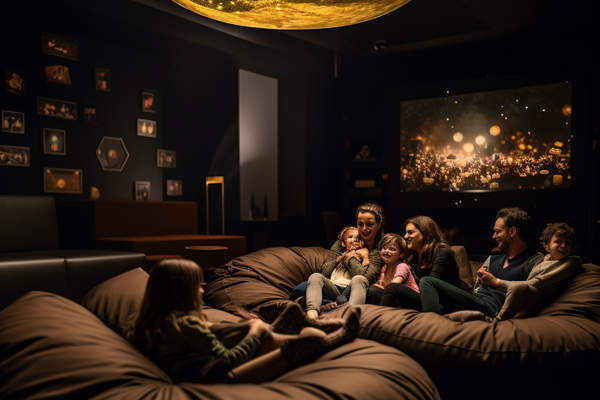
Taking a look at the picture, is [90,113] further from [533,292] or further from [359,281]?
[533,292]

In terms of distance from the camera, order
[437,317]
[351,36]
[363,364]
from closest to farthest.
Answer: [363,364]
[437,317]
[351,36]

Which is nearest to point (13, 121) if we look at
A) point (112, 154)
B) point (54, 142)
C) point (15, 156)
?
point (15, 156)

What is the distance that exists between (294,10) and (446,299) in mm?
1766

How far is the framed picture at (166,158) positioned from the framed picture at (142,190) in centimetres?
31

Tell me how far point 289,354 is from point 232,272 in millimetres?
1865

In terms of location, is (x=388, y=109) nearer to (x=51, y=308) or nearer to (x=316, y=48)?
(x=316, y=48)

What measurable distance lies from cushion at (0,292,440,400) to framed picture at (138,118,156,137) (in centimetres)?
437

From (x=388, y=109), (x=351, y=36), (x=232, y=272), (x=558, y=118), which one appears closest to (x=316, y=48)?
(x=351, y=36)

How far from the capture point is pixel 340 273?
3658 millimetres

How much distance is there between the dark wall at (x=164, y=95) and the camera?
4887mm

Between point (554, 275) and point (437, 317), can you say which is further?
point (554, 275)

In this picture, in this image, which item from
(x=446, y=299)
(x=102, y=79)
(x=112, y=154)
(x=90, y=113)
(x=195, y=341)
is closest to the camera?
(x=195, y=341)

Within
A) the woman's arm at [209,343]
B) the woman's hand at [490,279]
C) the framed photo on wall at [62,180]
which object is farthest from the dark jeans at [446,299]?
the framed photo on wall at [62,180]

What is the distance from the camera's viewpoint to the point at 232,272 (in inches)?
142
